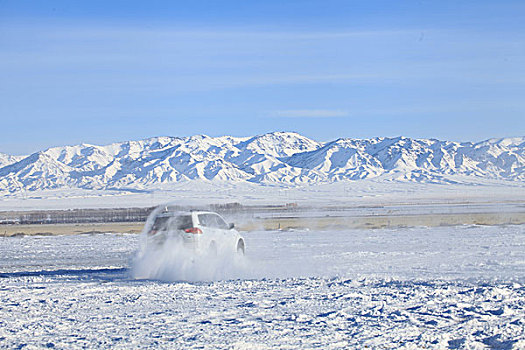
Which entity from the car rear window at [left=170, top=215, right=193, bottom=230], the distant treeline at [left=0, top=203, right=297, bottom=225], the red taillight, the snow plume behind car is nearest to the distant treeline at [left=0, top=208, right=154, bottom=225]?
the distant treeline at [left=0, top=203, right=297, bottom=225]

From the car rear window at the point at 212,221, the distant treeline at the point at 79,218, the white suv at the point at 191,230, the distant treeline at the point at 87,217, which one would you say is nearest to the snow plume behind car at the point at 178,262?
the white suv at the point at 191,230

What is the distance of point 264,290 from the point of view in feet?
47.7

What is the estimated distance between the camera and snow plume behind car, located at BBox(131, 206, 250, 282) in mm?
17844

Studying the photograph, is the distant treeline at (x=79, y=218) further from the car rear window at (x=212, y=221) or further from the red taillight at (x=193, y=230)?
the red taillight at (x=193, y=230)

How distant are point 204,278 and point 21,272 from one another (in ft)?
22.5

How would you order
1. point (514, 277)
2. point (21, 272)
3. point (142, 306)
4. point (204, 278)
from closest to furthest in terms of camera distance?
point (142, 306), point (514, 277), point (204, 278), point (21, 272)

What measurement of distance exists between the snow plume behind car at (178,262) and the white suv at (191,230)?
0.03m

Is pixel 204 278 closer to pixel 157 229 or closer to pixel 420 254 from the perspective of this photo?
pixel 157 229

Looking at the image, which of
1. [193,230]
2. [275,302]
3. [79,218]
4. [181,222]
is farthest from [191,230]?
[79,218]

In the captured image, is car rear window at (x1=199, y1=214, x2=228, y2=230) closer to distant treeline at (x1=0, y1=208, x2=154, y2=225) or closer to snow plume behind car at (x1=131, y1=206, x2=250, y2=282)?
snow plume behind car at (x1=131, y1=206, x2=250, y2=282)

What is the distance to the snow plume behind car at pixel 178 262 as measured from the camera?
1784cm

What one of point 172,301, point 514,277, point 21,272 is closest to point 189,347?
point 172,301

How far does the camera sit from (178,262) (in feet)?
59.4

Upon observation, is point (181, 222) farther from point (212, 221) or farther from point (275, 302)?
point (275, 302)
